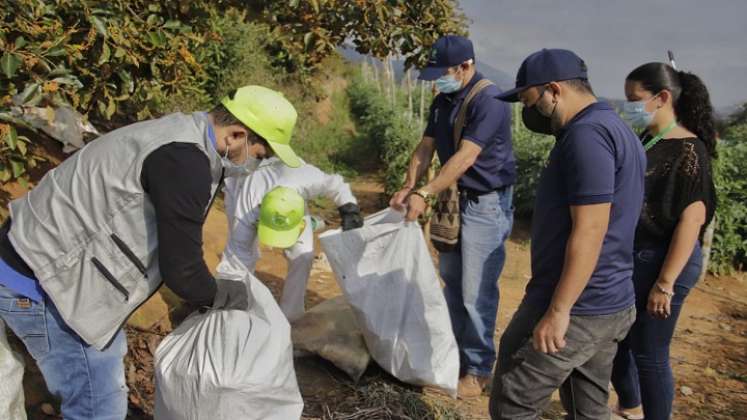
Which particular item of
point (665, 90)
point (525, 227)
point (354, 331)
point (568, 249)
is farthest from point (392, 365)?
point (525, 227)

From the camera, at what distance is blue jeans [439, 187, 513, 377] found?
9.45 ft

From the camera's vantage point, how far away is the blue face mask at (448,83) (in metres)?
2.85

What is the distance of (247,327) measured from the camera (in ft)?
6.51

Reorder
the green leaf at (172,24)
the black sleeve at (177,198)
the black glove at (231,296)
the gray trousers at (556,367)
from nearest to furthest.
Answer: 1. the black sleeve at (177,198)
2. the gray trousers at (556,367)
3. the black glove at (231,296)
4. the green leaf at (172,24)

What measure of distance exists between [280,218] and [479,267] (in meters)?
0.95

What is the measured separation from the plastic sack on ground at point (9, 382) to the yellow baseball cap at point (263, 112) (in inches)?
35.7

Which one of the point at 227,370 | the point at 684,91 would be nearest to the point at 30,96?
the point at 227,370

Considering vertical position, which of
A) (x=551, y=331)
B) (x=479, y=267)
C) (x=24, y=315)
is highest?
(x=551, y=331)

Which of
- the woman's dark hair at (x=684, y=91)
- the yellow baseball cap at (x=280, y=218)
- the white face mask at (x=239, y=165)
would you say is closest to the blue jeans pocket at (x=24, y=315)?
the white face mask at (x=239, y=165)

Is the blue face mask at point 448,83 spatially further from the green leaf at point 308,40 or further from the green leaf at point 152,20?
the green leaf at point 152,20

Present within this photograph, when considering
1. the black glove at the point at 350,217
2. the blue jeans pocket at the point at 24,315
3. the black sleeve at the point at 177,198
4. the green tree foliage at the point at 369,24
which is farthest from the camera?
the green tree foliage at the point at 369,24

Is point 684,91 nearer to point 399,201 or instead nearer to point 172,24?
point 399,201

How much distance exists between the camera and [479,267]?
114 inches

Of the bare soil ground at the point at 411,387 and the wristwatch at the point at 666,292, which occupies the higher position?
the wristwatch at the point at 666,292
